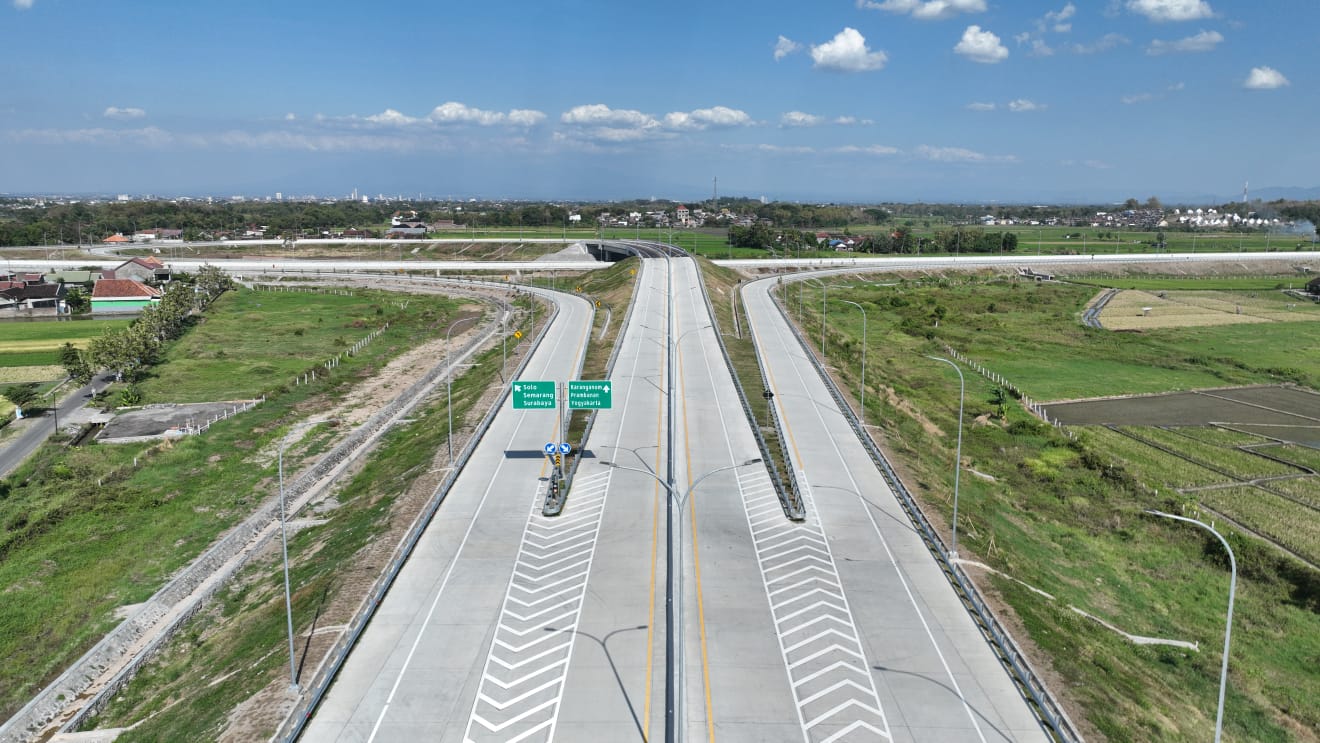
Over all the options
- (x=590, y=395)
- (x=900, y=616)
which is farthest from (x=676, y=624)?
(x=590, y=395)

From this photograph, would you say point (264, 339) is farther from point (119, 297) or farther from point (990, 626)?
point (990, 626)

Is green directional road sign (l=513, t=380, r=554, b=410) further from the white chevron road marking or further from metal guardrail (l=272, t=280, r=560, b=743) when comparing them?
the white chevron road marking

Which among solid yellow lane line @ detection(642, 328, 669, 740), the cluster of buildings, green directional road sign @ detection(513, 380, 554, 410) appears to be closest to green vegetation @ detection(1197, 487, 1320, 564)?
solid yellow lane line @ detection(642, 328, 669, 740)

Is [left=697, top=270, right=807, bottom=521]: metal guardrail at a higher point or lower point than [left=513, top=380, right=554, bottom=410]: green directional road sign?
lower

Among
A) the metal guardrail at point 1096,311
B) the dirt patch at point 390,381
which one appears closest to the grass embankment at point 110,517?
the dirt patch at point 390,381

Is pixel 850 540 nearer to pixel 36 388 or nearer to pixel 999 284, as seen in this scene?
pixel 36 388

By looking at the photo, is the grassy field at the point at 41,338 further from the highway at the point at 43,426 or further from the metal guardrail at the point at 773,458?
the metal guardrail at the point at 773,458

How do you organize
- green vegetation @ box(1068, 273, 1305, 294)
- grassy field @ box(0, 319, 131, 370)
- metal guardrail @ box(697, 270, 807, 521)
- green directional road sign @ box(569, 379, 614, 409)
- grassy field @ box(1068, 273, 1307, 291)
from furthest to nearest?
green vegetation @ box(1068, 273, 1305, 294) → grassy field @ box(1068, 273, 1307, 291) → grassy field @ box(0, 319, 131, 370) → green directional road sign @ box(569, 379, 614, 409) → metal guardrail @ box(697, 270, 807, 521)
